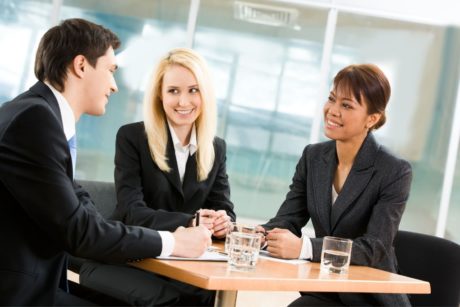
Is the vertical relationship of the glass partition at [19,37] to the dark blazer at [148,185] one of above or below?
above

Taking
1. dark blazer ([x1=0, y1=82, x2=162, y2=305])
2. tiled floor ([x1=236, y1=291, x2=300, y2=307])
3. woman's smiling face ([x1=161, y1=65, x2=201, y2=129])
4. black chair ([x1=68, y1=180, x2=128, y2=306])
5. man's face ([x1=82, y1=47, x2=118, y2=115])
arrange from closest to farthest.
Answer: dark blazer ([x1=0, y1=82, x2=162, y2=305]) → man's face ([x1=82, y1=47, x2=118, y2=115]) → black chair ([x1=68, y1=180, x2=128, y2=306]) → woman's smiling face ([x1=161, y1=65, x2=201, y2=129]) → tiled floor ([x1=236, y1=291, x2=300, y2=307])

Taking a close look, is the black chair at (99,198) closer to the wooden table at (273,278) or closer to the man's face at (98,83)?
the man's face at (98,83)

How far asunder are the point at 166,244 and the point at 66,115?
474 mm

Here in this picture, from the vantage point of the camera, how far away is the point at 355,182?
273cm

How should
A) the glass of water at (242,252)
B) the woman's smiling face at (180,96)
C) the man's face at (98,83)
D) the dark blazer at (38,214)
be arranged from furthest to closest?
1. the woman's smiling face at (180,96)
2. the man's face at (98,83)
3. the glass of water at (242,252)
4. the dark blazer at (38,214)

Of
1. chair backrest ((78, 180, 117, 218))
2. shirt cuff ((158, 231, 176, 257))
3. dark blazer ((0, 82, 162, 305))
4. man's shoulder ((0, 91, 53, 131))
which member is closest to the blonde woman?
chair backrest ((78, 180, 117, 218))

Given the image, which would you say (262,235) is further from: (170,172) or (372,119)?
(372,119)

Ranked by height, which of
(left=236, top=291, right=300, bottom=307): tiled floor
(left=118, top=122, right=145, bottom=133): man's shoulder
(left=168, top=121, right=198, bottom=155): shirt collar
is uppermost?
(left=118, top=122, right=145, bottom=133): man's shoulder

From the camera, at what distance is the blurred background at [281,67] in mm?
7547

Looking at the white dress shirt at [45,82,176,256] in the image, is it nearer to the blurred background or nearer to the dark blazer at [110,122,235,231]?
the dark blazer at [110,122,235,231]

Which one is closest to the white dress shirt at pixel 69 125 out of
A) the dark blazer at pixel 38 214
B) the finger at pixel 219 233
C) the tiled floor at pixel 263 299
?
the dark blazer at pixel 38 214

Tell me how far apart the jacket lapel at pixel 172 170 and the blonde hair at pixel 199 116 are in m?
0.03

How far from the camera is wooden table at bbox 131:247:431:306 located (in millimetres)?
1840

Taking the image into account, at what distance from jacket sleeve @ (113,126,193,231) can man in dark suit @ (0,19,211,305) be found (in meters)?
0.53
